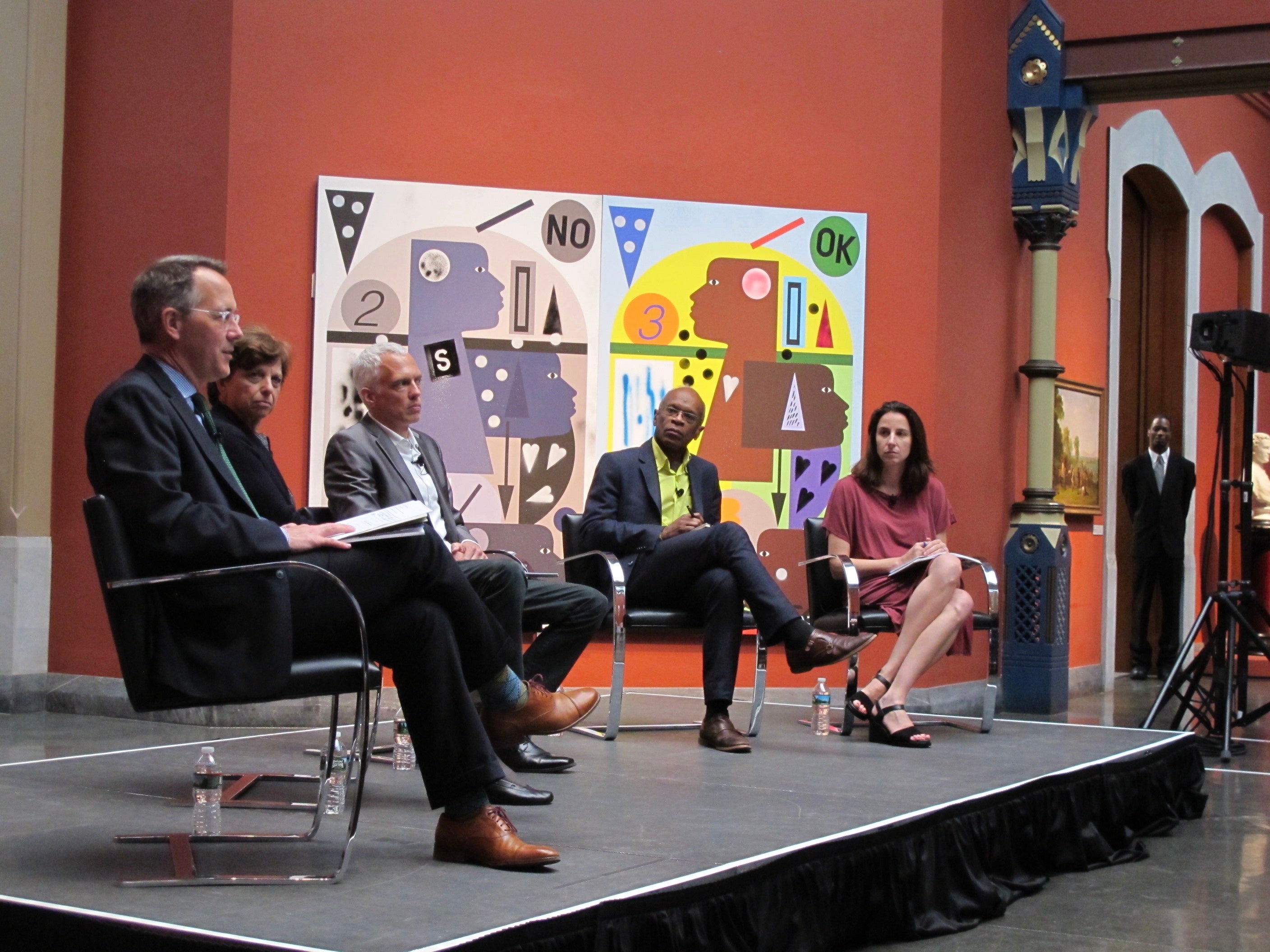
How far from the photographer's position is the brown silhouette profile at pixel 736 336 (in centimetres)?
588

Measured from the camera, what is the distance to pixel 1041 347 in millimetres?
6828

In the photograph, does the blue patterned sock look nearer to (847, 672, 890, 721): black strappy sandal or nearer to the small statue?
(847, 672, 890, 721): black strappy sandal

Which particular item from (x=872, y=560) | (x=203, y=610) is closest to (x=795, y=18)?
(x=872, y=560)

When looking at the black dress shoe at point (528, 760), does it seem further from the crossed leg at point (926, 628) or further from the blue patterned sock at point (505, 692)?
the crossed leg at point (926, 628)

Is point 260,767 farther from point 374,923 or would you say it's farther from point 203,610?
point 374,923

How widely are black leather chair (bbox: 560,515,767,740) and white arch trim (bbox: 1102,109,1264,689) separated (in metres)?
4.17

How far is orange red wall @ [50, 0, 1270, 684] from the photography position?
5449mm

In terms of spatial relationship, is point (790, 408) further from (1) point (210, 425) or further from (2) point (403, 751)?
(1) point (210, 425)

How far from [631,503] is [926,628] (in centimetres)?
100

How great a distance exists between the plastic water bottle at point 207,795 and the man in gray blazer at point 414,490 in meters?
0.82

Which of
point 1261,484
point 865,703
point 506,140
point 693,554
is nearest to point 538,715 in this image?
point 693,554

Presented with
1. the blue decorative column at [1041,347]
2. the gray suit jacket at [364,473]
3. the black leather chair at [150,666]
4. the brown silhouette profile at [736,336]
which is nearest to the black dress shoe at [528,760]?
the gray suit jacket at [364,473]

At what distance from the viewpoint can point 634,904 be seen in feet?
7.28

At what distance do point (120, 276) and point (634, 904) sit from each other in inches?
164
